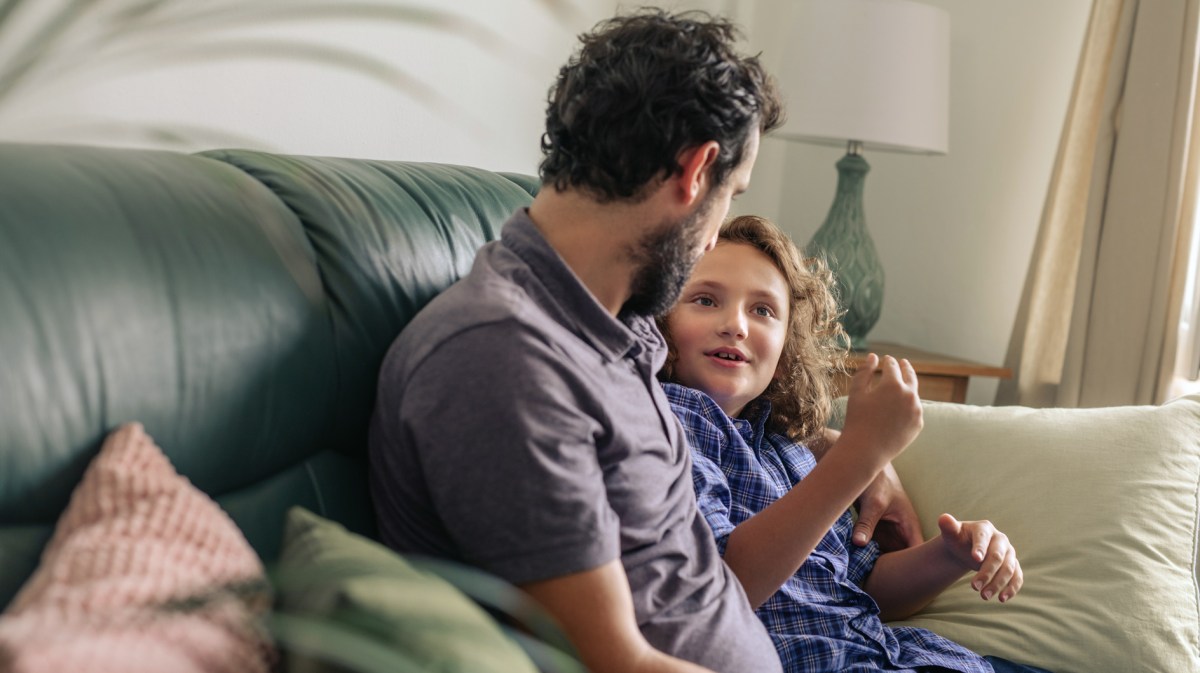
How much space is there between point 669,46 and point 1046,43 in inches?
81.9

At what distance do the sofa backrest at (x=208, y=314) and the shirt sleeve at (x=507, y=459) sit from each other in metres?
0.16

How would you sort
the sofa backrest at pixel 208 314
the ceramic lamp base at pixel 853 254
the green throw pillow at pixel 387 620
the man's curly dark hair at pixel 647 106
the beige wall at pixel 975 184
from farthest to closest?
the beige wall at pixel 975 184, the ceramic lamp base at pixel 853 254, the man's curly dark hair at pixel 647 106, the sofa backrest at pixel 208 314, the green throw pillow at pixel 387 620

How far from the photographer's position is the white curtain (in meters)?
2.39

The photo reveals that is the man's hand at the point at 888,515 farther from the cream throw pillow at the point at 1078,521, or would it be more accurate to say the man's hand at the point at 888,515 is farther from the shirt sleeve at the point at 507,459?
the shirt sleeve at the point at 507,459

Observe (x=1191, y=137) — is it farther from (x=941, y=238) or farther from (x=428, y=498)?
(x=428, y=498)

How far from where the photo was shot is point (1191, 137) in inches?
94.0

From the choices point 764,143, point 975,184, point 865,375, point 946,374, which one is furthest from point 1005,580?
point 764,143

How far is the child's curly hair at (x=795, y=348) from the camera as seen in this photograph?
1.56 meters

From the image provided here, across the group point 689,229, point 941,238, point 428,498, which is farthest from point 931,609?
point 941,238

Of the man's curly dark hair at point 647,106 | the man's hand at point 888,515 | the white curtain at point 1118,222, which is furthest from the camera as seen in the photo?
the white curtain at point 1118,222

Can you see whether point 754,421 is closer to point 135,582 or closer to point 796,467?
point 796,467

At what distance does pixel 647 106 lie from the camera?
3.33ft

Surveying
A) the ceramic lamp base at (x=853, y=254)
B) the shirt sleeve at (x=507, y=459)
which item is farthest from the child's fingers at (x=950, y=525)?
the ceramic lamp base at (x=853, y=254)

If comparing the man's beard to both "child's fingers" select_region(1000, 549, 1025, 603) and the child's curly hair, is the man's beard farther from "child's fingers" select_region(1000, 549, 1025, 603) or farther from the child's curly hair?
"child's fingers" select_region(1000, 549, 1025, 603)
